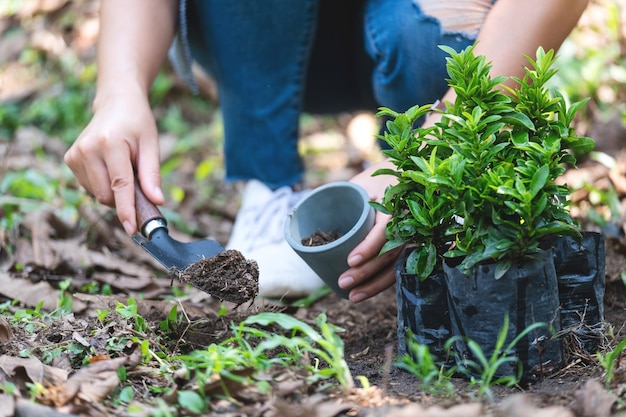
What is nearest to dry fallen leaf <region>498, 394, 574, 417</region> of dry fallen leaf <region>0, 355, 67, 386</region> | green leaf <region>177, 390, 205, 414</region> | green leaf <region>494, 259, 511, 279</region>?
green leaf <region>494, 259, 511, 279</region>

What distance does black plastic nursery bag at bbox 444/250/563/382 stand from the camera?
4.66 ft

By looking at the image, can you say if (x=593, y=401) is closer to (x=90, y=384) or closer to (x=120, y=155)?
(x=90, y=384)

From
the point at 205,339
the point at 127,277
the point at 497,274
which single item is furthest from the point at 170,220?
the point at 497,274

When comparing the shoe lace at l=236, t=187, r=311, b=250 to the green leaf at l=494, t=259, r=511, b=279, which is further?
the shoe lace at l=236, t=187, r=311, b=250

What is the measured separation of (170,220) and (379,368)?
147cm

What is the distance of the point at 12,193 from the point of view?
2.92m

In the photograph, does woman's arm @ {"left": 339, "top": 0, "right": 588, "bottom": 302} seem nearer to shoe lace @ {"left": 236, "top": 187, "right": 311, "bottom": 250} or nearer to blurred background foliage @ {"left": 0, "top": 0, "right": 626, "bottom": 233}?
shoe lace @ {"left": 236, "top": 187, "right": 311, "bottom": 250}

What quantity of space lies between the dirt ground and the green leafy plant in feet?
0.89

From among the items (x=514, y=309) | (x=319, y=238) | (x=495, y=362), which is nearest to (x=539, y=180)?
(x=514, y=309)

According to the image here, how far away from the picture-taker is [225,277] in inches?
67.4

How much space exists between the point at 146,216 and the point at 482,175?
0.90 metres

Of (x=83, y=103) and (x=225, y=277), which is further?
(x=83, y=103)

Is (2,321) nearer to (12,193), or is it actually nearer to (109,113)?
(109,113)

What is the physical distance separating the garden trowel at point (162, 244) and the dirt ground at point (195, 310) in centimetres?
7
